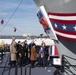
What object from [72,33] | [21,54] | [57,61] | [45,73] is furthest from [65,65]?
[21,54]

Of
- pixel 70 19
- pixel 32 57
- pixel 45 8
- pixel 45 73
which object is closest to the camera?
pixel 70 19

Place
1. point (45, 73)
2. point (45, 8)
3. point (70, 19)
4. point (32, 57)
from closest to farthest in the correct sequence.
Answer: point (70, 19) < point (45, 8) < point (45, 73) < point (32, 57)

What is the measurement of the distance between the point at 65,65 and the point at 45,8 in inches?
68.2

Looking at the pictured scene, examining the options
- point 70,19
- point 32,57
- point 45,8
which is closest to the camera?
point 70,19

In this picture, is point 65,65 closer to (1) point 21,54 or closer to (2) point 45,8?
(2) point 45,8

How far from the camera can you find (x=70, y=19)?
28.4 feet

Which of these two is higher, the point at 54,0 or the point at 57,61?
the point at 54,0

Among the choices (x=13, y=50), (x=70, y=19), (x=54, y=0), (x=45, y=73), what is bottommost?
(x=45, y=73)

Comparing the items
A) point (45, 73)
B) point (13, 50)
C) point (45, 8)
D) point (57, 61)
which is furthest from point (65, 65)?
point (13, 50)

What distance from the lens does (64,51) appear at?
30.0ft

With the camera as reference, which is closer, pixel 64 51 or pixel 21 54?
pixel 64 51

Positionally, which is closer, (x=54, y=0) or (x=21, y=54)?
(x=54, y=0)

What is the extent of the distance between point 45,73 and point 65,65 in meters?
4.48

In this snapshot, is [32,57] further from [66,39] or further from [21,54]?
[66,39]
